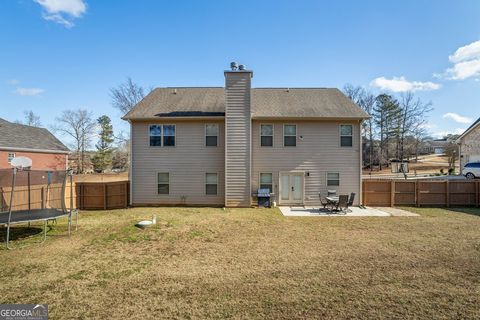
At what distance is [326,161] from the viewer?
14.4 m

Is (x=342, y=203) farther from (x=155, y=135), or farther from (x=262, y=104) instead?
(x=155, y=135)

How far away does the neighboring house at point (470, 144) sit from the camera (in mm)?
23391

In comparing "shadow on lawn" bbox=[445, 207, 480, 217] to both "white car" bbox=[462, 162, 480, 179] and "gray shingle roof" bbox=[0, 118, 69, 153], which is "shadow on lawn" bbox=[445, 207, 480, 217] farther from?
"gray shingle roof" bbox=[0, 118, 69, 153]

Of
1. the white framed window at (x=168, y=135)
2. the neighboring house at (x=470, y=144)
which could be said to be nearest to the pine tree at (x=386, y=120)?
the neighboring house at (x=470, y=144)

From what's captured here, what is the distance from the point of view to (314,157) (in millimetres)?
14359

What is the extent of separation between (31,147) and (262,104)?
88.2 ft

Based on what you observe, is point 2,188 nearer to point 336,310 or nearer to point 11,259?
point 11,259

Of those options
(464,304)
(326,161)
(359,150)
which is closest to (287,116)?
(326,161)

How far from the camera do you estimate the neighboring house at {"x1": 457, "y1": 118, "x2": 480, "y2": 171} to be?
76.7 ft

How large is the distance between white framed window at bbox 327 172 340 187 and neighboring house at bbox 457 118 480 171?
63.5 ft

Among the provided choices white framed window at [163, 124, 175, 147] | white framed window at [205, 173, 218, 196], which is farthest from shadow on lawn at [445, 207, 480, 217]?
white framed window at [163, 124, 175, 147]

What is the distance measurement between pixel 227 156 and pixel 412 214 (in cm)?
1020

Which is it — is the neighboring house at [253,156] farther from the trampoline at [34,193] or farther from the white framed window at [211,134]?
the trampoline at [34,193]

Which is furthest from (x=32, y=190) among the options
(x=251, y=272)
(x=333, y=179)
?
(x=333, y=179)
